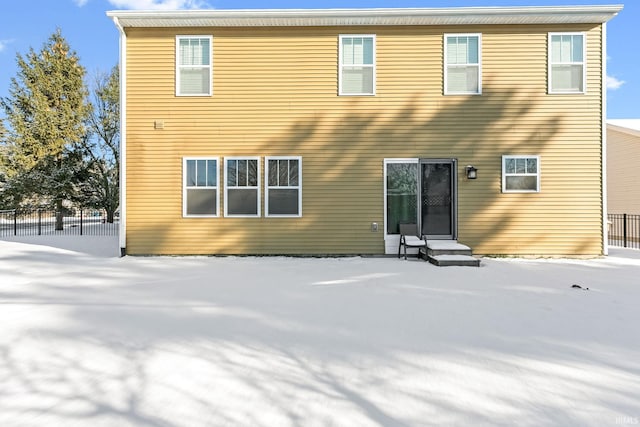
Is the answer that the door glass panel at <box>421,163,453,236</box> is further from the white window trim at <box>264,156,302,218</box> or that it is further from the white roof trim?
the white roof trim

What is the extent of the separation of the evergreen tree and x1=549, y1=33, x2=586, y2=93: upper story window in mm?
19240

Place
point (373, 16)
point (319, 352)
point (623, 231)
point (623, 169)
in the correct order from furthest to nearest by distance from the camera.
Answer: point (623, 169) < point (623, 231) < point (373, 16) < point (319, 352)

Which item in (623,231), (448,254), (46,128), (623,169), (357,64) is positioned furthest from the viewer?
(46,128)

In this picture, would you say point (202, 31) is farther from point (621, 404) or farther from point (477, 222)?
point (621, 404)

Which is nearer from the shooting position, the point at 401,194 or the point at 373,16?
the point at 373,16

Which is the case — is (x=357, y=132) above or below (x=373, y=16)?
below

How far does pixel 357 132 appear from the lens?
330 inches

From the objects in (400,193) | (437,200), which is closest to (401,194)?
(400,193)

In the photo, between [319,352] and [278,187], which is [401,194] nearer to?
[278,187]

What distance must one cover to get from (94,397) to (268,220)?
250 inches

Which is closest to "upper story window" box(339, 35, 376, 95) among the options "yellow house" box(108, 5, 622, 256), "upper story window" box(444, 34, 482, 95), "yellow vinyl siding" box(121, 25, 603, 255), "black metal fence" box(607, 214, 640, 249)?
"yellow house" box(108, 5, 622, 256)

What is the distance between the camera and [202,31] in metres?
8.48

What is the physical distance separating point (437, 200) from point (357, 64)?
12.8 ft

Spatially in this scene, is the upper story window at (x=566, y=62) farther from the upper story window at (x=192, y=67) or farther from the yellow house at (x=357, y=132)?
the upper story window at (x=192, y=67)
